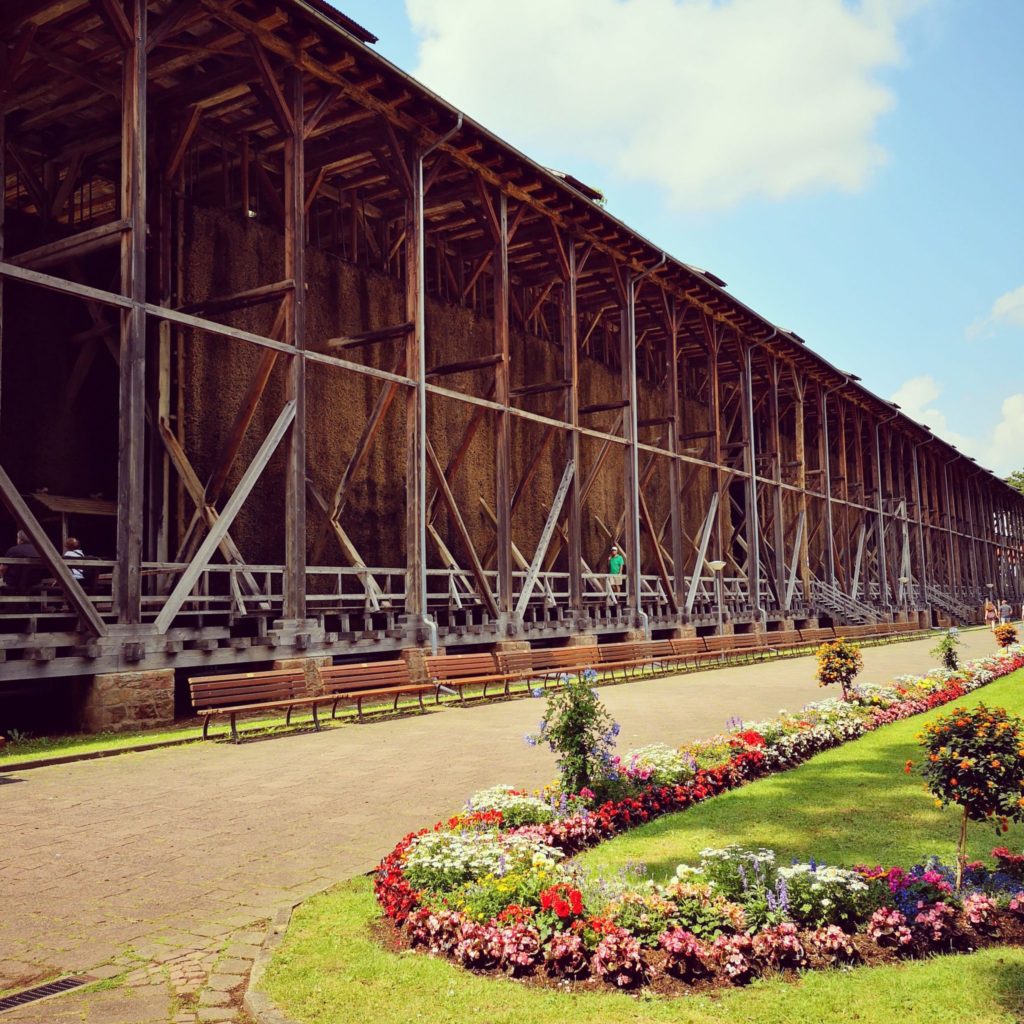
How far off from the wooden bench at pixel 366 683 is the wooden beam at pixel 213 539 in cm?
208

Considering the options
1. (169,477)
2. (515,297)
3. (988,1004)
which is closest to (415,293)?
(169,477)

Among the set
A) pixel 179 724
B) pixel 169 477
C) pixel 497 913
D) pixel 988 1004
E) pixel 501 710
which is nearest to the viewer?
pixel 988 1004

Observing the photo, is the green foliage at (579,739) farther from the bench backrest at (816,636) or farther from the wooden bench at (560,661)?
the bench backrest at (816,636)

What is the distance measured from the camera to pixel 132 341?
1234 cm

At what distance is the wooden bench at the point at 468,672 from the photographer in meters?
15.5

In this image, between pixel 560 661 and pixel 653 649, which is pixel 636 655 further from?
pixel 560 661

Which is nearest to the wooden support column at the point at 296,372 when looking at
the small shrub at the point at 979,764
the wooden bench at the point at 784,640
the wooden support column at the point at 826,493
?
the small shrub at the point at 979,764

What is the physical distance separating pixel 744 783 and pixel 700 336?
83.6 feet

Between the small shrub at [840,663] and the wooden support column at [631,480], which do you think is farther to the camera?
the wooden support column at [631,480]

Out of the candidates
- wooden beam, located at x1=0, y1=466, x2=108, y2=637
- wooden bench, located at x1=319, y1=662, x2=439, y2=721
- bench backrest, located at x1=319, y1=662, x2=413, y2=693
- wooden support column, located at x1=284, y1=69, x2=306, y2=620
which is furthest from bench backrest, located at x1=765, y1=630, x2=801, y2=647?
wooden beam, located at x1=0, y1=466, x2=108, y2=637

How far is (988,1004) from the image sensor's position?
4.06m

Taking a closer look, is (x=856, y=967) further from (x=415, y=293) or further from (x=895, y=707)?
(x=415, y=293)

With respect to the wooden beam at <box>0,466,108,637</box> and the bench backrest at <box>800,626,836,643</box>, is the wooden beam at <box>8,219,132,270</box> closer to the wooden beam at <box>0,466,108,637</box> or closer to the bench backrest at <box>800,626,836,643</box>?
the wooden beam at <box>0,466,108,637</box>

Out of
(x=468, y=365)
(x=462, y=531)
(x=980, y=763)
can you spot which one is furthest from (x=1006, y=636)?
(x=980, y=763)
